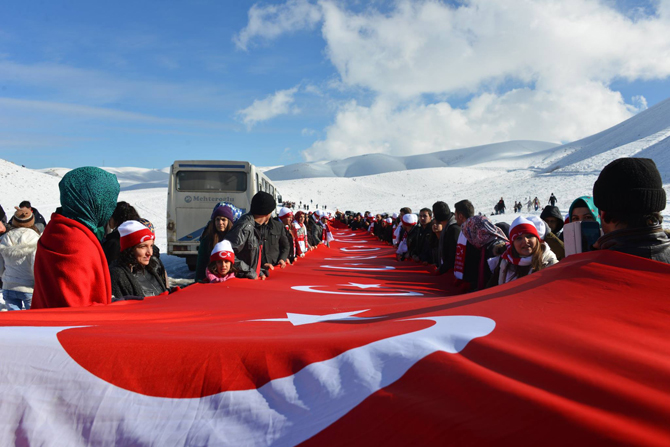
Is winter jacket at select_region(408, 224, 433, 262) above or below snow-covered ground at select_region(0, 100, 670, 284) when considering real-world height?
below

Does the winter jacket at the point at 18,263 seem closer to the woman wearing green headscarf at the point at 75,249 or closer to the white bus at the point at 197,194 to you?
the woman wearing green headscarf at the point at 75,249

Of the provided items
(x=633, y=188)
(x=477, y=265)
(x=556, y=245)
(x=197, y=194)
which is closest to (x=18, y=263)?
(x=477, y=265)

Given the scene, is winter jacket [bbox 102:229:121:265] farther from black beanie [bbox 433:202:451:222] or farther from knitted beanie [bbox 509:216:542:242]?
black beanie [bbox 433:202:451:222]

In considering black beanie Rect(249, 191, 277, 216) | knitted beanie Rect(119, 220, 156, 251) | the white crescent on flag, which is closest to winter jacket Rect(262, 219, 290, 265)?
black beanie Rect(249, 191, 277, 216)

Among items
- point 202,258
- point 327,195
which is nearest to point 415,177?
point 327,195

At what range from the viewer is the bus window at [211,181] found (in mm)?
13398

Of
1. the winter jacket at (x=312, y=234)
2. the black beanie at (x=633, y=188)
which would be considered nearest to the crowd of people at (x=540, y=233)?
the black beanie at (x=633, y=188)

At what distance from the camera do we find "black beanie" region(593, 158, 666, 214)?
2209 mm

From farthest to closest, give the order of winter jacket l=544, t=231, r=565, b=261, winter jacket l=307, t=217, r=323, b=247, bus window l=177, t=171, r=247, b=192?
winter jacket l=307, t=217, r=323, b=247 → bus window l=177, t=171, r=247, b=192 → winter jacket l=544, t=231, r=565, b=261

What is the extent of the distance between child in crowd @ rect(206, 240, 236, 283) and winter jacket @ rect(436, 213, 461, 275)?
331 centimetres

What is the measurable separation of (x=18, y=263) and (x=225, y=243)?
8.07 ft

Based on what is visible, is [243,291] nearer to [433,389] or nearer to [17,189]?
[433,389]

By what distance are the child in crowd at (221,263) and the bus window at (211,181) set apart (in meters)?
8.37

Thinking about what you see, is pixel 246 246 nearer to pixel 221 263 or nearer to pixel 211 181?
pixel 221 263
